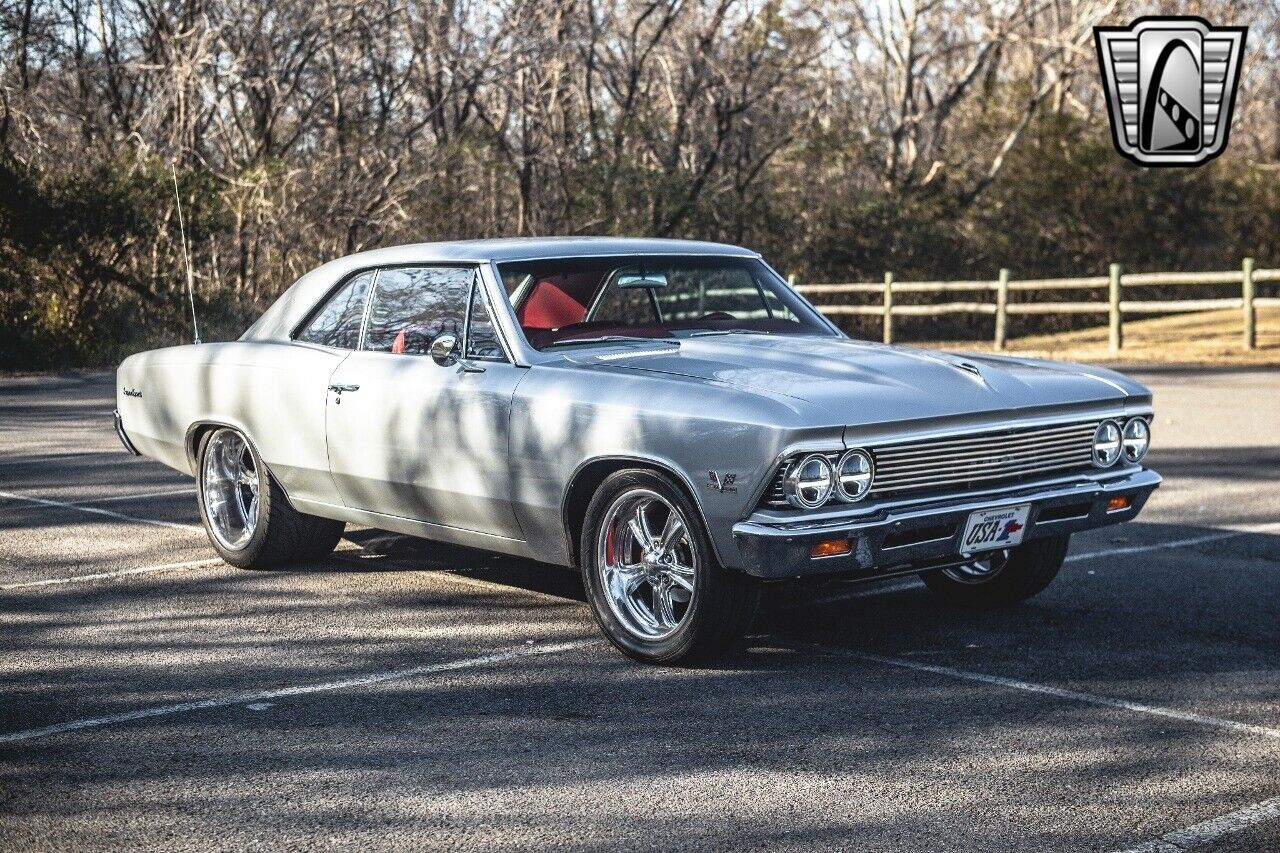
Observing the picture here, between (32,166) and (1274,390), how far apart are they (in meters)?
16.2

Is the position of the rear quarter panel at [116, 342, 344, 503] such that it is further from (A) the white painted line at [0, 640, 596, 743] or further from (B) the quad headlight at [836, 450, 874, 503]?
(B) the quad headlight at [836, 450, 874, 503]

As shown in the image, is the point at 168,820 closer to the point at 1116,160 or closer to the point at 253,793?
the point at 253,793

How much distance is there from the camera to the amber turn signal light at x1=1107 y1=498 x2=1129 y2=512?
20.8 ft

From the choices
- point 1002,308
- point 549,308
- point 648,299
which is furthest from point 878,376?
point 1002,308

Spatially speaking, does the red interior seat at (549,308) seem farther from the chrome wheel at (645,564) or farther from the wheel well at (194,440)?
the wheel well at (194,440)

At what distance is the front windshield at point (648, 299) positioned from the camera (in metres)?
6.86

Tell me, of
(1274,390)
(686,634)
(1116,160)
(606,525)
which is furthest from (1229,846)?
(1116,160)

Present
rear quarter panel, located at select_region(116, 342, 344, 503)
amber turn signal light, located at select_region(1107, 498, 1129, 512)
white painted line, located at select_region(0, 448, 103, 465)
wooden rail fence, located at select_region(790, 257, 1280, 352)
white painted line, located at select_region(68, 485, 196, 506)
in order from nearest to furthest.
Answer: amber turn signal light, located at select_region(1107, 498, 1129, 512)
rear quarter panel, located at select_region(116, 342, 344, 503)
white painted line, located at select_region(68, 485, 196, 506)
white painted line, located at select_region(0, 448, 103, 465)
wooden rail fence, located at select_region(790, 257, 1280, 352)

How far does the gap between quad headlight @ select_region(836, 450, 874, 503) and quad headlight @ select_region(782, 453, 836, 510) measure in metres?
0.03

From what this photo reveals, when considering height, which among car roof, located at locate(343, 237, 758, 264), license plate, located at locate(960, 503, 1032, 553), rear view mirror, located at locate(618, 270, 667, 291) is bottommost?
license plate, located at locate(960, 503, 1032, 553)

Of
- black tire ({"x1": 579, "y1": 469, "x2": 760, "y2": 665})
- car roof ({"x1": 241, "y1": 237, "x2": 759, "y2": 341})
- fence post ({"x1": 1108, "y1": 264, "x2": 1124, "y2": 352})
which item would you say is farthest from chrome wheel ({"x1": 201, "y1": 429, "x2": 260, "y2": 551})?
fence post ({"x1": 1108, "y1": 264, "x2": 1124, "y2": 352})

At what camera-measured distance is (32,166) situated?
Answer: 22672 mm

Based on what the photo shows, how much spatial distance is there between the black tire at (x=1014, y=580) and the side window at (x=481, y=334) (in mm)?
2137

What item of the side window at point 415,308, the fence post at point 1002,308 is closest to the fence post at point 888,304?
the fence post at point 1002,308
